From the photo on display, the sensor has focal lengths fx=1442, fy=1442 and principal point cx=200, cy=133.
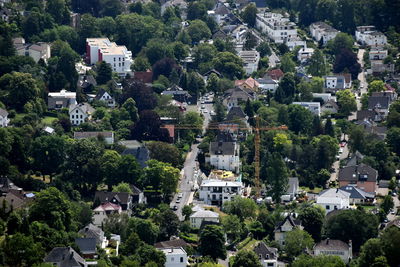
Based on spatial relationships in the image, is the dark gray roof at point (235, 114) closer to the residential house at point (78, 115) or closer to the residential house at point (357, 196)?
the residential house at point (78, 115)

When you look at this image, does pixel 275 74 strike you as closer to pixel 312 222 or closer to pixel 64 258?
pixel 312 222

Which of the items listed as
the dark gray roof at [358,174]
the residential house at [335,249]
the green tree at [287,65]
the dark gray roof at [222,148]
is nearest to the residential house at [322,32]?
the green tree at [287,65]

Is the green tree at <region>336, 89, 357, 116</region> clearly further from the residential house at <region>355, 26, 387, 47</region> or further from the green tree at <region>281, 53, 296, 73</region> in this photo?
the residential house at <region>355, 26, 387, 47</region>

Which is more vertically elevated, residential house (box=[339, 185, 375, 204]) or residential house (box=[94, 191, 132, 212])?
residential house (box=[94, 191, 132, 212])

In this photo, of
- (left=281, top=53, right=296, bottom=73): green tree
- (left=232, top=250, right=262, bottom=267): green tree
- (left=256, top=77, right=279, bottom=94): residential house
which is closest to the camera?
(left=232, top=250, right=262, bottom=267): green tree

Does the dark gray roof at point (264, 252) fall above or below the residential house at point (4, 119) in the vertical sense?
below

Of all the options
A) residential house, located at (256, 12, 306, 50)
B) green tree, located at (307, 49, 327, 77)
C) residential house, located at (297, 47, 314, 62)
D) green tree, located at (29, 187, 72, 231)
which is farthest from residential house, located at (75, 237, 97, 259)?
residential house, located at (256, 12, 306, 50)

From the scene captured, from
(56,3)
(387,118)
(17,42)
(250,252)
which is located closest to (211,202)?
(250,252)
